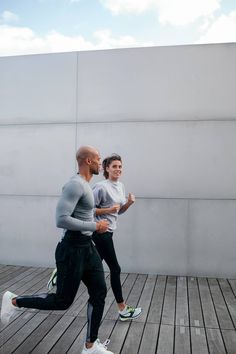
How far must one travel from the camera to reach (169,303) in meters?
4.29

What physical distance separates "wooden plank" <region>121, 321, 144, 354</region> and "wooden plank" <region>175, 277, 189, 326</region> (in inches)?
17.2

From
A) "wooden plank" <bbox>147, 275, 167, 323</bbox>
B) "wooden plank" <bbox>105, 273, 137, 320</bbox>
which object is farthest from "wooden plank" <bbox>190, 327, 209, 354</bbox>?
"wooden plank" <bbox>105, 273, 137, 320</bbox>

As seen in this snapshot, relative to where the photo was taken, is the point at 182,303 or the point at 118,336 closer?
the point at 118,336

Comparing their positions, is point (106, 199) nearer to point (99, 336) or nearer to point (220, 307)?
point (99, 336)

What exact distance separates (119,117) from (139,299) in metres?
2.84

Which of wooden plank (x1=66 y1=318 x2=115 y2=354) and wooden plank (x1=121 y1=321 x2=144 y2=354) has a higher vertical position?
wooden plank (x1=121 y1=321 x2=144 y2=354)

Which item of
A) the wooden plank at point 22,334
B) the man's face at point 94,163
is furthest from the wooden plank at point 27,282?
the man's face at point 94,163

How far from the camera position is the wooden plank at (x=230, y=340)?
3070mm

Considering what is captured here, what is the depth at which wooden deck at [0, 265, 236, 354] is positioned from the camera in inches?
124

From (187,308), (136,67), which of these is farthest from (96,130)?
(187,308)

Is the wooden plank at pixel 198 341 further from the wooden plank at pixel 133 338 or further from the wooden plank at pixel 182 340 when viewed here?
the wooden plank at pixel 133 338

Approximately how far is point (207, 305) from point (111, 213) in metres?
1.79

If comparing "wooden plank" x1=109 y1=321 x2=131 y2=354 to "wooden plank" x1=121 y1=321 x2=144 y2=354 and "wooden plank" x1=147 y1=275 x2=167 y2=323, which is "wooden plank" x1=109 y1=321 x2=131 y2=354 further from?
"wooden plank" x1=147 y1=275 x2=167 y2=323

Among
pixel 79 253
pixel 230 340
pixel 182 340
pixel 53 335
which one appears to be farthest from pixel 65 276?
pixel 230 340
